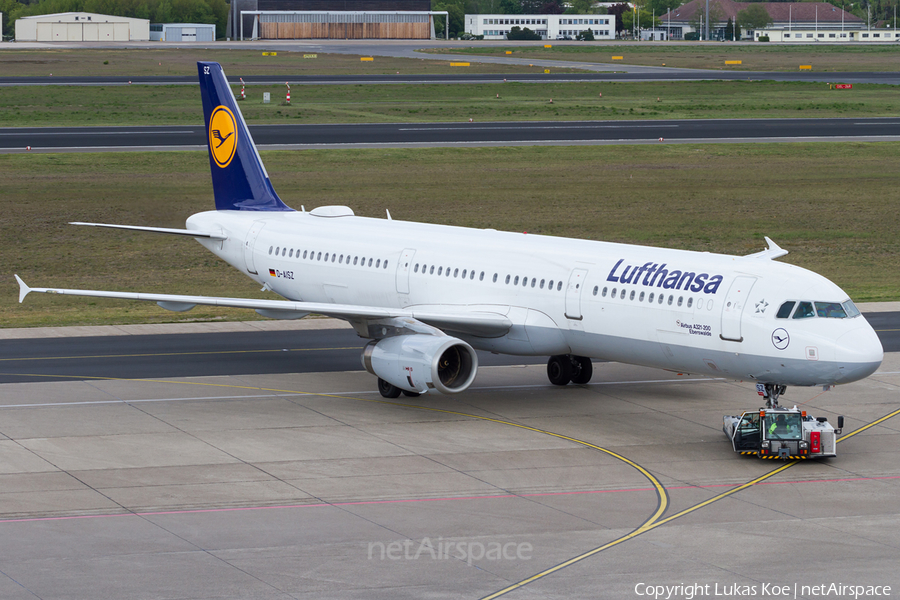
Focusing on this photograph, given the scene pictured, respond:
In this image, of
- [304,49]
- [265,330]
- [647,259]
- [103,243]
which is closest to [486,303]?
Result: [647,259]

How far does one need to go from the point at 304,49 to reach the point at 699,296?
163276 mm

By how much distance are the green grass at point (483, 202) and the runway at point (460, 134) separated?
141 inches

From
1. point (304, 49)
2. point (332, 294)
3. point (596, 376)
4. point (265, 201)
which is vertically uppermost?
point (304, 49)

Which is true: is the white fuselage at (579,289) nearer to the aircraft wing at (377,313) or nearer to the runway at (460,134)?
the aircraft wing at (377,313)

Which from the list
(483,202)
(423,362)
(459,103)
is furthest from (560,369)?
(459,103)

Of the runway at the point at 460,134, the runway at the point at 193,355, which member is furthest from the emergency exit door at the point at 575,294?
the runway at the point at 460,134

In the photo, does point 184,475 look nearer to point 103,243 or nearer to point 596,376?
point 596,376

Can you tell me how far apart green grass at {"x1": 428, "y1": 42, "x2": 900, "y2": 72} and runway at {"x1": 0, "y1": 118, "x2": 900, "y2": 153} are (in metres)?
59.5

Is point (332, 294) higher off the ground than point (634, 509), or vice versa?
point (332, 294)

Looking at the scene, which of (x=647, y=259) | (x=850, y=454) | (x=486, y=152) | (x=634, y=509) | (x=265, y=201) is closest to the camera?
(x=634, y=509)

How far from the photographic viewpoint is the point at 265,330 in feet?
140

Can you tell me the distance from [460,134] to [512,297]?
54.3m

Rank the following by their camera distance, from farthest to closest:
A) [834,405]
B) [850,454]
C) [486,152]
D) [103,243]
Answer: [486,152] → [103,243] → [834,405] → [850,454]

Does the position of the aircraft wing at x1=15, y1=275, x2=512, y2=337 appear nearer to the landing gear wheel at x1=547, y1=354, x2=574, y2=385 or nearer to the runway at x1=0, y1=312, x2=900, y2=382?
the landing gear wheel at x1=547, y1=354, x2=574, y2=385
